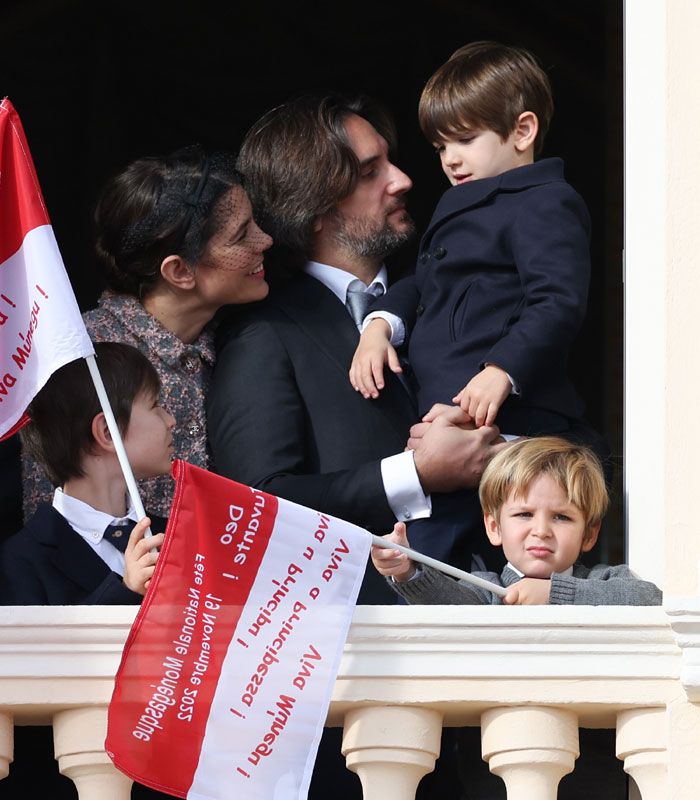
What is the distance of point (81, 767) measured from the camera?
388cm

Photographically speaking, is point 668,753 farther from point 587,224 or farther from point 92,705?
point 587,224

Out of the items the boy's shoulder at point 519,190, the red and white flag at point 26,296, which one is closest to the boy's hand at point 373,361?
the boy's shoulder at point 519,190

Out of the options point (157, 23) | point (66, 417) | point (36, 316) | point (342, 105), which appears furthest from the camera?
point (157, 23)

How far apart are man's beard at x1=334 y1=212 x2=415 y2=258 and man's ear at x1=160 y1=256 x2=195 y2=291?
0.37 metres

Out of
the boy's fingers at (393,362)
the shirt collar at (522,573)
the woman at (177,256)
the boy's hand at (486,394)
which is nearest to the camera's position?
the shirt collar at (522,573)

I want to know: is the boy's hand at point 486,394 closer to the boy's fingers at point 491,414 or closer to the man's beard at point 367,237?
the boy's fingers at point 491,414

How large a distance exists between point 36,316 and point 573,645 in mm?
1168

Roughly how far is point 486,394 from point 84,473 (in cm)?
81

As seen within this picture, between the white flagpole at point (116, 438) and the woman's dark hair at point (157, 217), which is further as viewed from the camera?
the woman's dark hair at point (157, 217)

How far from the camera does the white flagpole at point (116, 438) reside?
4020mm

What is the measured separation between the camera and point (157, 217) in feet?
16.4

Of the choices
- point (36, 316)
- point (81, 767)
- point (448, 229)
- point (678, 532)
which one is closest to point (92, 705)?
point (81, 767)

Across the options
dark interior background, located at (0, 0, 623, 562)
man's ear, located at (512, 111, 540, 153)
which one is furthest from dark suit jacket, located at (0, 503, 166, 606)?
dark interior background, located at (0, 0, 623, 562)

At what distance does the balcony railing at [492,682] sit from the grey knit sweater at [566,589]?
121 mm
